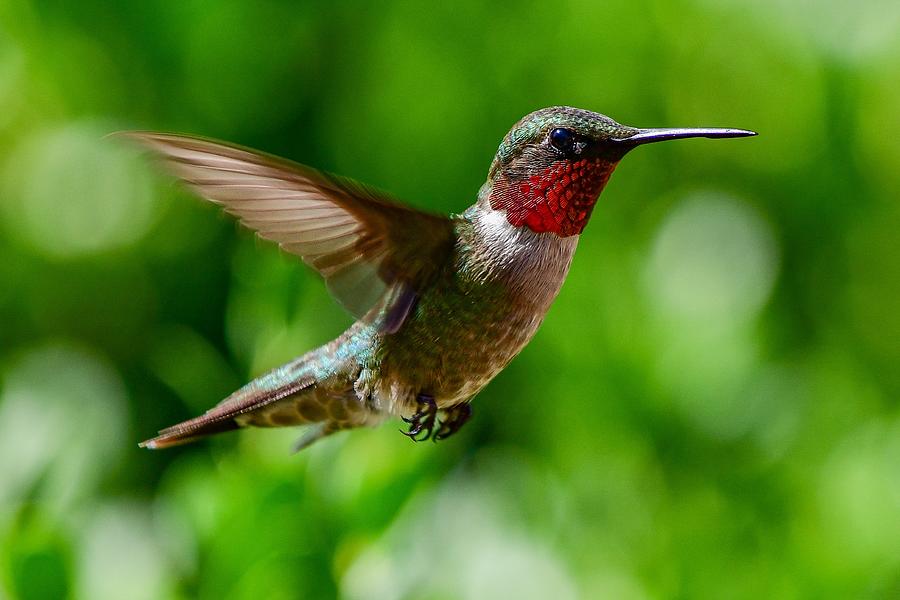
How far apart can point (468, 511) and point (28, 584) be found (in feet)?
4.04

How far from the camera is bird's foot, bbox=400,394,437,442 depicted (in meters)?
1.62

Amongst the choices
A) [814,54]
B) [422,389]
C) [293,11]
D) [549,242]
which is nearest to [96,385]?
[293,11]

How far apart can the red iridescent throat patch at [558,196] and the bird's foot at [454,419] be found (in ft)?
1.16

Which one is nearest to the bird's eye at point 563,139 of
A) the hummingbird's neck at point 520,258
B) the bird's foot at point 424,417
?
the hummingbird's neck at point 520,258

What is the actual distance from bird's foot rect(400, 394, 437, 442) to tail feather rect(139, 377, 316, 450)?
0.20m

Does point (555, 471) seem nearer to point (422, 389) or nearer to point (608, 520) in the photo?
point (608, 520)

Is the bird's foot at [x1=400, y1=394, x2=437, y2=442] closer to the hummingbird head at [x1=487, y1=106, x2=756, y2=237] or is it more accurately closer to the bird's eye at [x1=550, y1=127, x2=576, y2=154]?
the hummingbird head at [x1=487, y1=106, x2=756, y2=237]

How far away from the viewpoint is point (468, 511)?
2.96 meters

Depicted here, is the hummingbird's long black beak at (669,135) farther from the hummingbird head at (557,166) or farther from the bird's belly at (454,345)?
the bird's belly at (454,345)

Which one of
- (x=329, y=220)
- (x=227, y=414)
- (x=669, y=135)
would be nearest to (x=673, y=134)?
(x=669, y=135)

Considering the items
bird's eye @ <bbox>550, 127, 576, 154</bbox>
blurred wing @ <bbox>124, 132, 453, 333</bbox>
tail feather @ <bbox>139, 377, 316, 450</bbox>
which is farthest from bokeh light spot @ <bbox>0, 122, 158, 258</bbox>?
bird's eye @ <bbox>550, 127, 576, 154</bbox>

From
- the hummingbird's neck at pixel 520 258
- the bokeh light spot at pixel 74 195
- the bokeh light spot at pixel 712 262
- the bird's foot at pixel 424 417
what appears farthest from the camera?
the bokeh light spot at pixel 74 195

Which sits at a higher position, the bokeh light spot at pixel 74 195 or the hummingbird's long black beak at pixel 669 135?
the hummingbird's long black beak at pixel 669 135

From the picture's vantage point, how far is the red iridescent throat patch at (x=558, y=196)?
142 cm
